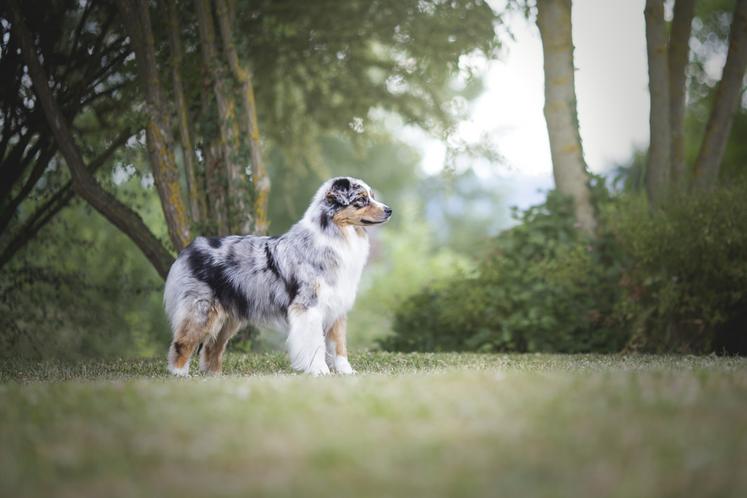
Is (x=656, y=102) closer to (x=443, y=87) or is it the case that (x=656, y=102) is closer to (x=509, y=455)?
(x=443, y=87)

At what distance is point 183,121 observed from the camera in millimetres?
10016

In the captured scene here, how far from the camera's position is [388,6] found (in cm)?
1248

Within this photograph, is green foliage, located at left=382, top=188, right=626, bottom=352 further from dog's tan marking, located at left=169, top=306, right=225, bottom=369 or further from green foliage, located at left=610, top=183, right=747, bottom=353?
dog's tan marking, located at left=169, top=306, right=225, bottom=369

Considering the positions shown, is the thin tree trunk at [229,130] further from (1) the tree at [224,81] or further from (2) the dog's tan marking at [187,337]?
(2) the dog's tan marking at [187,337]

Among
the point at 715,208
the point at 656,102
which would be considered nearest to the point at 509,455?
the point at 715,208

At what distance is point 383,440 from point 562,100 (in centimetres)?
887

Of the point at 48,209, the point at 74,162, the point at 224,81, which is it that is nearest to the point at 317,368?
the point at 74,162

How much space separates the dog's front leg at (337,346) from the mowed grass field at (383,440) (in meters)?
2.38

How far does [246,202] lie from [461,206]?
111 ft

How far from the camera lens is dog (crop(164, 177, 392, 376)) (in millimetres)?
6766

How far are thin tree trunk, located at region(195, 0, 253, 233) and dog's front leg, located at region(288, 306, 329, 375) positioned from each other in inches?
133

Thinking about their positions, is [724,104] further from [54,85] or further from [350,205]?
[54,85]

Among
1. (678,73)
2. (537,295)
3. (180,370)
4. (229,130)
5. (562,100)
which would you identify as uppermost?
(678,73)

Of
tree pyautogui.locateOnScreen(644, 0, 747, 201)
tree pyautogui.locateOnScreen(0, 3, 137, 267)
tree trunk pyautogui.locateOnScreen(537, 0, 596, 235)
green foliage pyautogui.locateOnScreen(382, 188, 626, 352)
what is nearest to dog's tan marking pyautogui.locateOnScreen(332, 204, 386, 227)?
green foliage pyautogui.locateOnScreen(382, 188, 626, 352)
